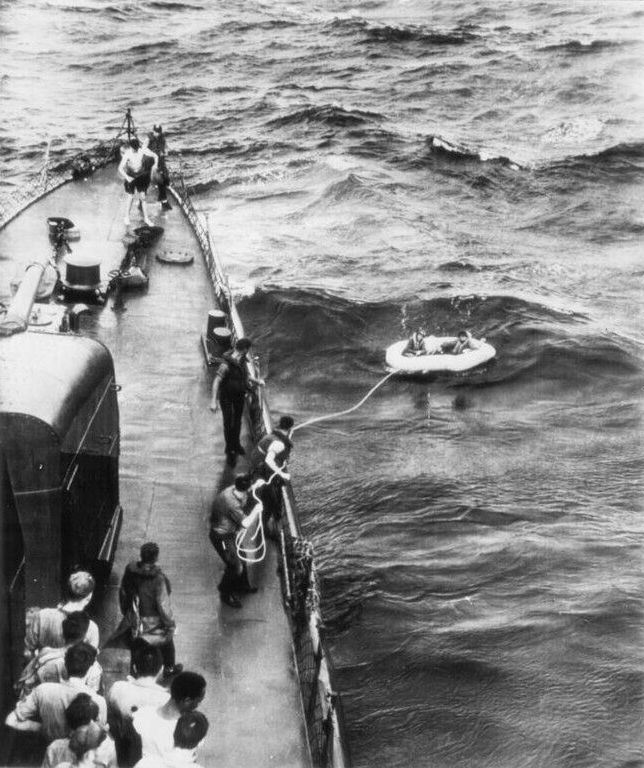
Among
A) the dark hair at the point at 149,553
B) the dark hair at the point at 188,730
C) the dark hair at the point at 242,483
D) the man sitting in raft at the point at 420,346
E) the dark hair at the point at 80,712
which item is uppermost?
the dark hair at the point at 80,712

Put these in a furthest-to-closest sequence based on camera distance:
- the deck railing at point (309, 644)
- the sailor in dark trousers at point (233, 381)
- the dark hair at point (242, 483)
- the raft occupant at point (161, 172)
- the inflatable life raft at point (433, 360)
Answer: the inflatable life raft at point (433, 360), the raft occupant at point (161, 172), the sailor in dark trousers at point (233, 381), the dark hair at point (242, 483), the deck railing at point (309, 644)

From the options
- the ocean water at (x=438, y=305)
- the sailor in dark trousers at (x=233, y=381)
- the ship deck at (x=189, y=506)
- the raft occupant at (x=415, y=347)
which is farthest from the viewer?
the raft occupant at (x=415, y=347)

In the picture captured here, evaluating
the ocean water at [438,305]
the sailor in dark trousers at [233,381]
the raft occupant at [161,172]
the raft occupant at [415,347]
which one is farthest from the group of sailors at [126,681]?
the raft occupant at [415,347]

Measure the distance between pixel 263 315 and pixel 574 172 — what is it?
21.1m

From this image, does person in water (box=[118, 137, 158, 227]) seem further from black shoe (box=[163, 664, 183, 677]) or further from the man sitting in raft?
black shoe (box=[163, 664, 183, 677])

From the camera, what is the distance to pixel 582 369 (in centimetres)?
2730

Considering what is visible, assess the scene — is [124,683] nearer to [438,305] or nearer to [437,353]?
[437,353]

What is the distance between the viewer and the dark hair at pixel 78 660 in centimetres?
671

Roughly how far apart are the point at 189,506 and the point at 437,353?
50.9 ft

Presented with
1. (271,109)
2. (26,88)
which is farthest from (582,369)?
(26,88)

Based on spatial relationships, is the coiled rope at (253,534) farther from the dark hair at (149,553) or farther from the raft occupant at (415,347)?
the raft occupant at (415,347)

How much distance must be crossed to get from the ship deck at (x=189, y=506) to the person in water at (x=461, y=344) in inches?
332

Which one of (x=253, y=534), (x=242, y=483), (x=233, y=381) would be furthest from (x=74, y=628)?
(x=233, y=381)

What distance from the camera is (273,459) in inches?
423
